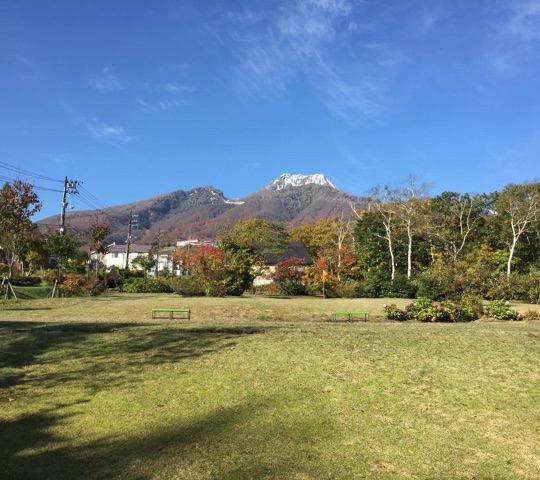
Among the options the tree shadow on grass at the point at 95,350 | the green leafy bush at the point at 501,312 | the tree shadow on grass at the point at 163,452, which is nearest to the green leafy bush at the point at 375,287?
the green leafy bush at the point at 501,312

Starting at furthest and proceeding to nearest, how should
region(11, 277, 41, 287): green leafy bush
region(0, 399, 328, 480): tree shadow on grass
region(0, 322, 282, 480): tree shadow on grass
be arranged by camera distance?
1. region(11, 277, 41, 287): green leafy bush
2. region(0, 322, 282, 480): tree shadow on grass
3. region(0, 399, 328, 480): tree shadow on grass

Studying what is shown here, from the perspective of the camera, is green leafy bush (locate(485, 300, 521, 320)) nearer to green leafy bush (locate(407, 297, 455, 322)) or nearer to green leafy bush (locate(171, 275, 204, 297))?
green leafy bush (locate(407, 297, 455, 322))

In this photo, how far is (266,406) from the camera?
5.90m

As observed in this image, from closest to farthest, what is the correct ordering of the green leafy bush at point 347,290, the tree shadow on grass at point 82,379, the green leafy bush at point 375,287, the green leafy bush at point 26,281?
the tree shadow on grass at point 82,379 < the green leafy bush at point 375,287 < the green leafy bush at point 347,290 < the green leafy bush at point 26,281

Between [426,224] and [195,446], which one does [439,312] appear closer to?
[195,446]

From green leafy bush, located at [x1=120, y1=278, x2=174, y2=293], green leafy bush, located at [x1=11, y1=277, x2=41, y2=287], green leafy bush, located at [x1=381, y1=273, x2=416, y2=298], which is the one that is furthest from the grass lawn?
green leafy bush, located at [x1=11, y1=277, x2=41, y2=287]

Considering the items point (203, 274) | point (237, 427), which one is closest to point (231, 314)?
point (203, 274)

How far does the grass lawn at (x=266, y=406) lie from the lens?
14.5 ft

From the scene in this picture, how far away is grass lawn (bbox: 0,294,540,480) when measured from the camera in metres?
4.41

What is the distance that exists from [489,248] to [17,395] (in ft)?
138

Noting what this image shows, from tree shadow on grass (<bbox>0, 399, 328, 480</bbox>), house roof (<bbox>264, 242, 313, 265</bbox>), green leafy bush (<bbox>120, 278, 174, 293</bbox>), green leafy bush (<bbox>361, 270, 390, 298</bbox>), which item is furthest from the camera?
house roof (<bbox>264, 242, 313, 265</bbox>)

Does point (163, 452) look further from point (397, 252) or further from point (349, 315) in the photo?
point (397, 252)

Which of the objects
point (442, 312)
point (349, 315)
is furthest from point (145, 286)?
point (442, 312)

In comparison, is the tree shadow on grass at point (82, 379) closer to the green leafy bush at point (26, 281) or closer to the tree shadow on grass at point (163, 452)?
the tree shadow on grass at point (163, 452)
